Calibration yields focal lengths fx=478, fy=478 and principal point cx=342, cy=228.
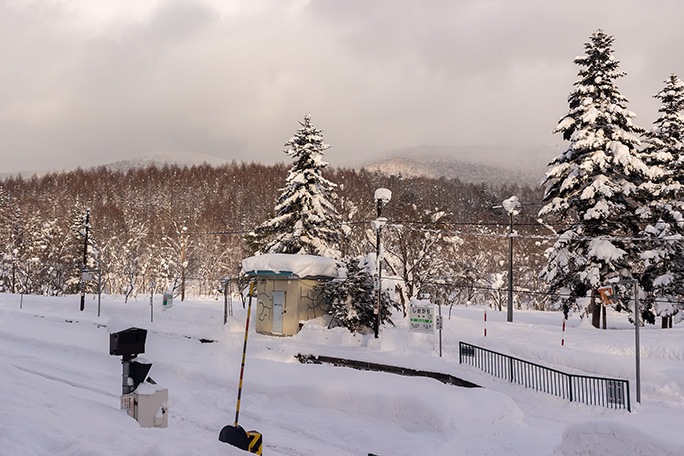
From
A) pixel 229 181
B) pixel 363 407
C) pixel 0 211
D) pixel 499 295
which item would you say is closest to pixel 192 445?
pixel 363 407

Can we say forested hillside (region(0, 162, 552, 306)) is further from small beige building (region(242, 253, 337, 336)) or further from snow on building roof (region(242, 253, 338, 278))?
small beige building (region(242, 253, 337, 336))

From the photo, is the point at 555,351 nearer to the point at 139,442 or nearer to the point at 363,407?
the point at 363,407

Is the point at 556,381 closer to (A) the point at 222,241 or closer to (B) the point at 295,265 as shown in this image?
(B) the point at 295,265

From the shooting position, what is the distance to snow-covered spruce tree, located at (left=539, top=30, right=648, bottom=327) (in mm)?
23797

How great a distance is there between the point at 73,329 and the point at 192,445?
2784cm

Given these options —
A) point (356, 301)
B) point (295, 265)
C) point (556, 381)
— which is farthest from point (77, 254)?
point (556, 381)

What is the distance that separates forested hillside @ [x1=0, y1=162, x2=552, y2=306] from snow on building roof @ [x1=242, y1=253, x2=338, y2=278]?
3.89 meters

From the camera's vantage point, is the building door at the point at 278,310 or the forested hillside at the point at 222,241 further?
the forested hillside at the point at 222,241

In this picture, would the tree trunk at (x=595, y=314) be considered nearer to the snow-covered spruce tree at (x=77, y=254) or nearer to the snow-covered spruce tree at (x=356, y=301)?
the snow-covered spruce tree at (x=356, y=301)

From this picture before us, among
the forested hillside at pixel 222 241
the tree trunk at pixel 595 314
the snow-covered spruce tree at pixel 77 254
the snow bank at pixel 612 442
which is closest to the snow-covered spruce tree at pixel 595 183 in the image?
the tree trunk at pixel 595 314

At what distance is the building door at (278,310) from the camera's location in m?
26.0

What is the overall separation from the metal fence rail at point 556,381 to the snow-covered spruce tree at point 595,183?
822 cm

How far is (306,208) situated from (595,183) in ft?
55.6

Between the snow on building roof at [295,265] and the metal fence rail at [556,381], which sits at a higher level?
the snow on building roof at [295,265]
